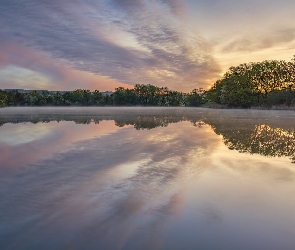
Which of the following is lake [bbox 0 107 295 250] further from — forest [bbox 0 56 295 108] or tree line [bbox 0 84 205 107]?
tree line [bbox 0 84 205 107]

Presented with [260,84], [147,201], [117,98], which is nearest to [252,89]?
[260,84]

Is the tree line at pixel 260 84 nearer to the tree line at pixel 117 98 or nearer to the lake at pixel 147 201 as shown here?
the tree line at pixel 117 98

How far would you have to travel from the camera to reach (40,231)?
380 centimetres

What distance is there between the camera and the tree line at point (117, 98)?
134875 mm

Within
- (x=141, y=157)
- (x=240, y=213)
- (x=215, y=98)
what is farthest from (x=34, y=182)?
(x=215, y=98)

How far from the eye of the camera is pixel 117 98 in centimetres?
14362

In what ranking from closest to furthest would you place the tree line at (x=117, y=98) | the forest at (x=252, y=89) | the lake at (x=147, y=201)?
the lake at (x=147, y=201) → the forest at (x=252, y=89) → the tree line at (x=117, y=98)

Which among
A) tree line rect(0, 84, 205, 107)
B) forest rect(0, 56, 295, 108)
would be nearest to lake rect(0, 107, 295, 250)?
forest rect(0, 56, 295, 108)

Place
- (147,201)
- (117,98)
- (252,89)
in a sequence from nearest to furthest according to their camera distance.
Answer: (147,201) < (252,89) < (117,98)

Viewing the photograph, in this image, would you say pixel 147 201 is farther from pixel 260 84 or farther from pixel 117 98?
pixel 117 98

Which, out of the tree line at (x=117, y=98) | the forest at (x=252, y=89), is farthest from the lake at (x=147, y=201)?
the tree line at (x=117, y=98)

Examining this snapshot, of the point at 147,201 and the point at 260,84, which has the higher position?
the point at 260,84

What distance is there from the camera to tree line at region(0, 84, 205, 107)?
13488cm

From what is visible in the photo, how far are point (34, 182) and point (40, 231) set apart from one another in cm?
253
